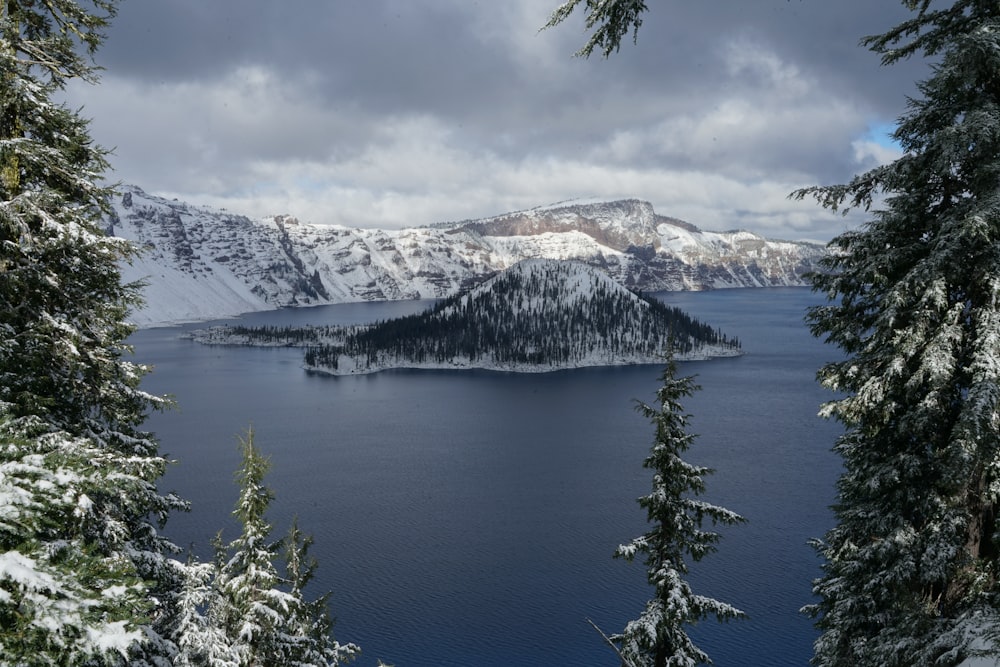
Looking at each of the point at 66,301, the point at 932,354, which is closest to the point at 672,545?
the point at 932,354

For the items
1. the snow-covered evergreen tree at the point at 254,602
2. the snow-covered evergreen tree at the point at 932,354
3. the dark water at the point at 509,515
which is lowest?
the dark water at the point at 509,515

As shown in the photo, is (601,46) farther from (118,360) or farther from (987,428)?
(118,360)

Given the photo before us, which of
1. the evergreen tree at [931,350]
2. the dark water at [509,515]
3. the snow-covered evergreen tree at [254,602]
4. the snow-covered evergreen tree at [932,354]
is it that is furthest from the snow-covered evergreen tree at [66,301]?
the dark water at [509,515]

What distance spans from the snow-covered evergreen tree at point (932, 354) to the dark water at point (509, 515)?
30295mm

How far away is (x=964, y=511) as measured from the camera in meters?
10.8

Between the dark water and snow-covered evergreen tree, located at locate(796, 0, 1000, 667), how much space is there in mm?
30295

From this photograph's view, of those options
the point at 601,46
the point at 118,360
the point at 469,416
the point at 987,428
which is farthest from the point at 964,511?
the point at 469,416

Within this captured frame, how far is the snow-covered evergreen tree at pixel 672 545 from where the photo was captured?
18484mm

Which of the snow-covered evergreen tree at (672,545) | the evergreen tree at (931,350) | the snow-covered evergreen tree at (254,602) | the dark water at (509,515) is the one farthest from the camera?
the dark water at (509,515)

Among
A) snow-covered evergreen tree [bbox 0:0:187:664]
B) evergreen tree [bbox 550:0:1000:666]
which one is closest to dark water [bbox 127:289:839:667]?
snow-covered evergreen tree [bbox 0:0:187:664]

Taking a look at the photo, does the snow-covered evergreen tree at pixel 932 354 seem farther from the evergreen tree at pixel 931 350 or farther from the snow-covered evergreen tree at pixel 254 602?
the snow-covered evergreen tree at pixel 254 602

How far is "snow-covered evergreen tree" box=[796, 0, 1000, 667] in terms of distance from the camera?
10.1 m

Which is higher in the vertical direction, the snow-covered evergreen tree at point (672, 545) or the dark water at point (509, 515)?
the snow-covered evergreen tree at point (672, 545)

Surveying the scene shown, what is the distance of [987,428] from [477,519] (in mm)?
85763
